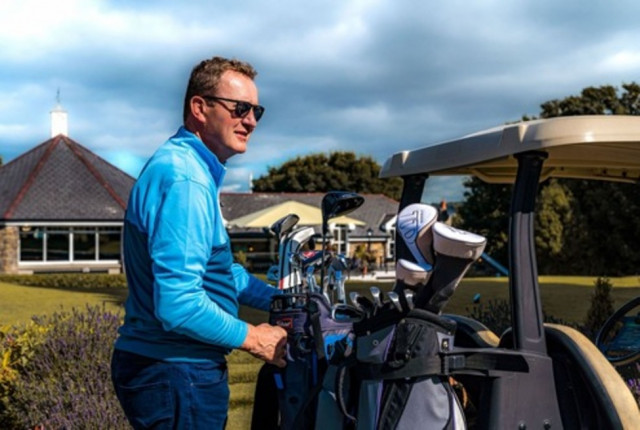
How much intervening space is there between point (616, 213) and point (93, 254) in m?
20.9

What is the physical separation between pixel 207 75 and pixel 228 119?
162mm

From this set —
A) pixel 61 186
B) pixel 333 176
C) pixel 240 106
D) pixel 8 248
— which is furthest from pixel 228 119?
pixel 333 176

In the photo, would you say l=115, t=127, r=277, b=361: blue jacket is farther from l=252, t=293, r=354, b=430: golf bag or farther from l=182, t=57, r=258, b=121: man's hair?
l=252, t=293, r=354, b=430: golf bag

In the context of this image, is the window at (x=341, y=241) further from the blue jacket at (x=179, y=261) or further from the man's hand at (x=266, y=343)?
the blue jacket at (x=179, y=261)

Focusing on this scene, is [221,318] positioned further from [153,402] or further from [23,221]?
[23,221]

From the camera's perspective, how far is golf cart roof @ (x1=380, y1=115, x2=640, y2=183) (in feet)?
8.13

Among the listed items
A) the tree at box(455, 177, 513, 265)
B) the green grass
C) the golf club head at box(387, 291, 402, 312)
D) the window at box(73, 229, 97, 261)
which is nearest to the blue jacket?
the golf club head at box(387, 291, 402, 312)

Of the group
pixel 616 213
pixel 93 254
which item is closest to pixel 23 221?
pixel 93 254

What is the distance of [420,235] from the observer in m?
2.50

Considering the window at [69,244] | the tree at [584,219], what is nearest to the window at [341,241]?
the tree at [584,219]

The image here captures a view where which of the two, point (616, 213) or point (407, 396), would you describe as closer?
point (407, 396)

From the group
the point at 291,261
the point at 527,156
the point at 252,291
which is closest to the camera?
the point at 527,156

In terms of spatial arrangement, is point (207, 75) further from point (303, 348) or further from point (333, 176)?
point (333, 176)

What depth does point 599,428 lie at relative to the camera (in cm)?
250
